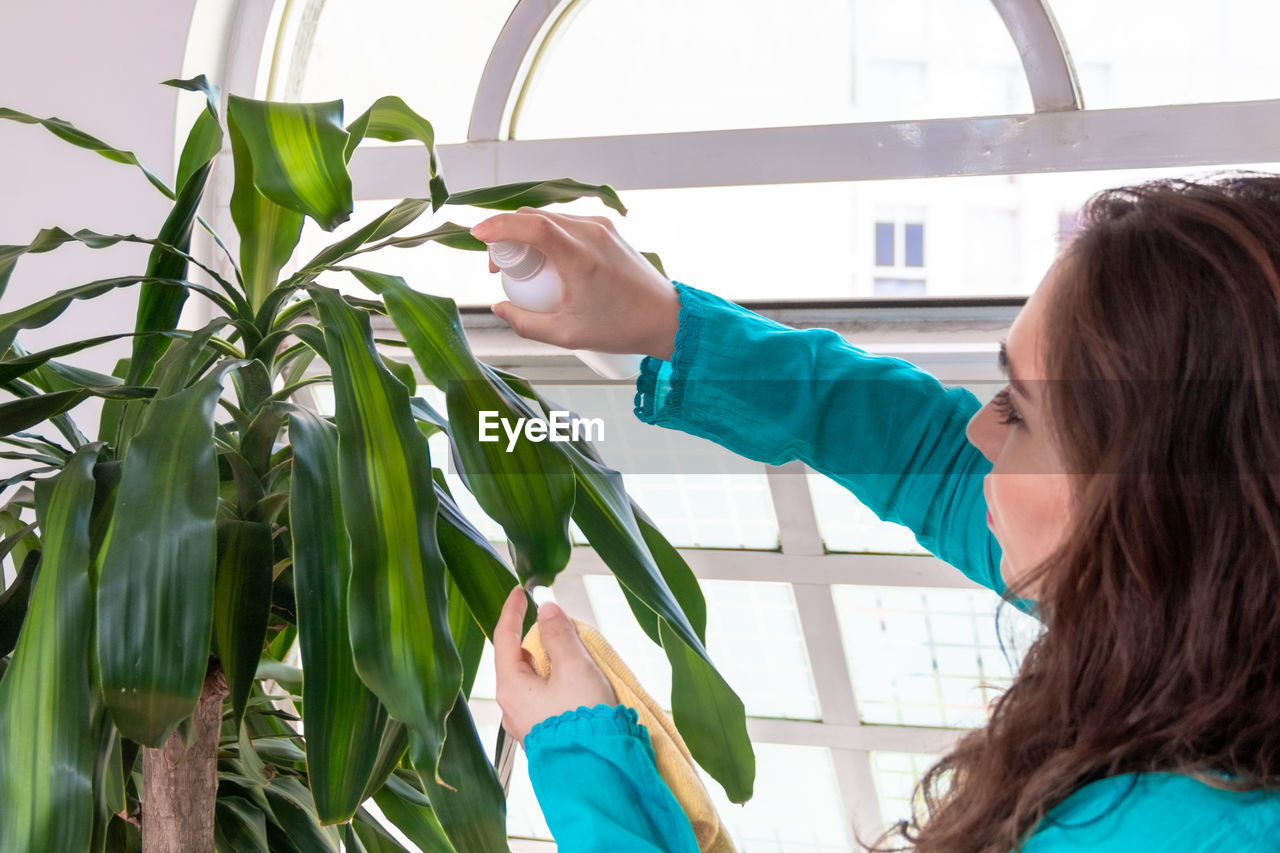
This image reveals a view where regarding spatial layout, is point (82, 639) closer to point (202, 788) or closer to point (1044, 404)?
point (202, 788)

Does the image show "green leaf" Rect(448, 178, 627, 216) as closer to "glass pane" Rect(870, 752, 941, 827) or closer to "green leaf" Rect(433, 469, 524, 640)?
"green leaf" Rect(433, 469, 524, 640)

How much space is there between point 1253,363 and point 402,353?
1.58m

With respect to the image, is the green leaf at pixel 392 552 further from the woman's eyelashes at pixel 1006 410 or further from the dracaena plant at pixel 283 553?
the woman's eyelashes at pixel 1006 410

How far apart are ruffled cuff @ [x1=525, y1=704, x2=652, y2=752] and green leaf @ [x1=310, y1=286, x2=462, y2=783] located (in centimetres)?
6

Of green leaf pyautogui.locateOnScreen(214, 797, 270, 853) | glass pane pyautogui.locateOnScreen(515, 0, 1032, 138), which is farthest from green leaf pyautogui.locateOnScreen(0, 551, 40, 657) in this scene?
glass pane pyautogui.locateOnScreen(515, 0, 1032, 138)

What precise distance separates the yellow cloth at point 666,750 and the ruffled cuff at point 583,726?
0.07 ft

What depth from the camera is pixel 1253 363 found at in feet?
1.63

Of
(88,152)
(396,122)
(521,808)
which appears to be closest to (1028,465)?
(396,122)

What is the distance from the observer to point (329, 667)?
628mm

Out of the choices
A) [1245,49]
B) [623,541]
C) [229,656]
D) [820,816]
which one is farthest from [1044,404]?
[820,816]

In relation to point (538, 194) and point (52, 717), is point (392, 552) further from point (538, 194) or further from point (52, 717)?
point (538, 194)

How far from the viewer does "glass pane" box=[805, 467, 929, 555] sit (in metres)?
1.85

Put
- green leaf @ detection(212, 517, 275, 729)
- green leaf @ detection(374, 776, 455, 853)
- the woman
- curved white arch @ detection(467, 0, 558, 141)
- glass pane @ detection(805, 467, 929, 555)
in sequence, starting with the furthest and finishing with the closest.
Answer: glass pane @ detection(805, 467, 929, 555)
curved white arch @ detection(467, 0, 558, 141)
green leaf @ detection(374, 776, 455, 853)
green leaf @ detection(212, 517, 275, 729)
the woman

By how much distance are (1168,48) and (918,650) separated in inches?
44.3
